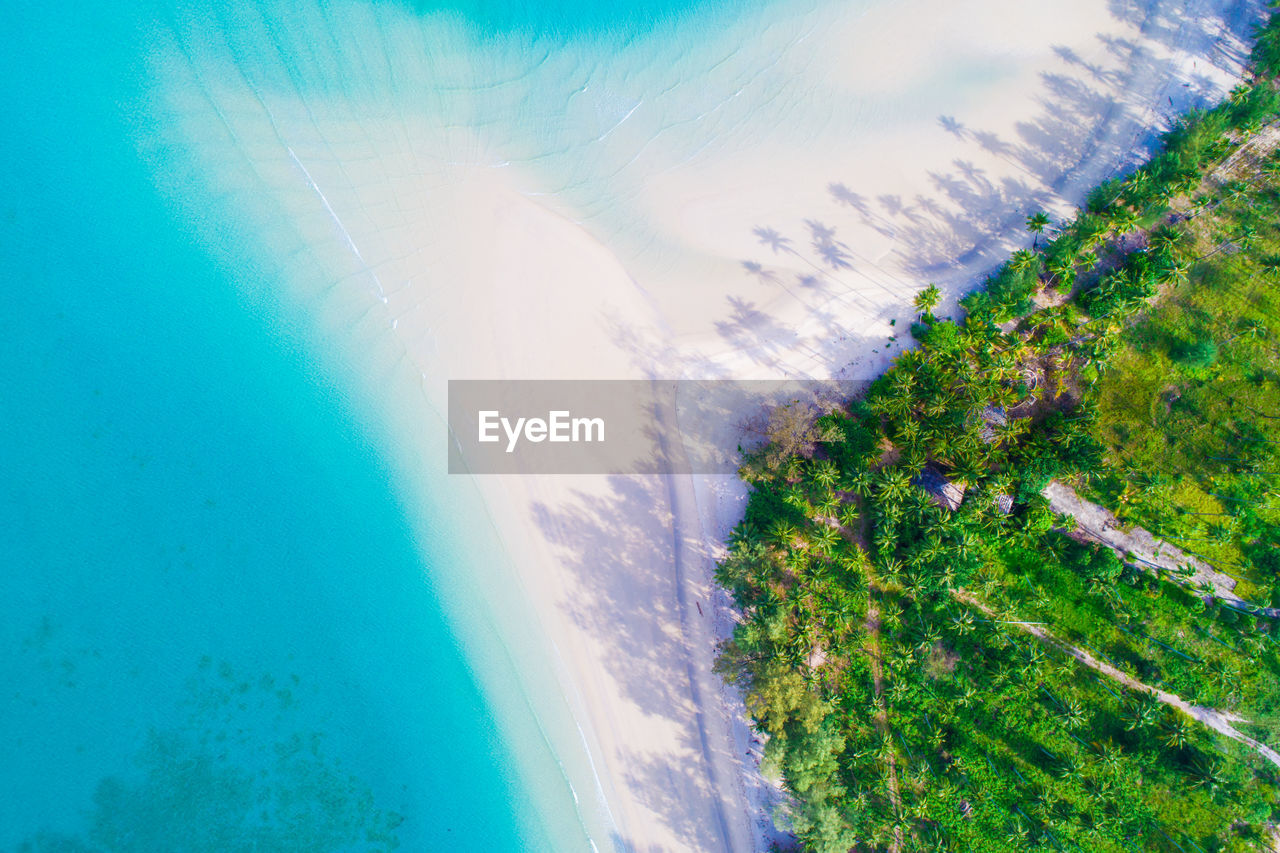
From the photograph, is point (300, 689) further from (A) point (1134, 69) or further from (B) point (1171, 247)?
(A) point (1134, 69)

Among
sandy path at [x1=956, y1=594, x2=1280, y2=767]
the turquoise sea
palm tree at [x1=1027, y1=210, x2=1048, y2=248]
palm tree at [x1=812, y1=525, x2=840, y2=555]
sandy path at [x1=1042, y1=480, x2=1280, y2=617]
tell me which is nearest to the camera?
palm tree at [x1=812, y1=525, x2=840, y2=555]

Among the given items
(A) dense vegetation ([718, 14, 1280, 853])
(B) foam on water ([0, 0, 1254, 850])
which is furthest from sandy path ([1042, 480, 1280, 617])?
(B) foam on water ([0, 0, 1254, 850])

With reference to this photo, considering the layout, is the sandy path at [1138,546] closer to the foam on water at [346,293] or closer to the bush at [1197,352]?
the bush at [1197,352]

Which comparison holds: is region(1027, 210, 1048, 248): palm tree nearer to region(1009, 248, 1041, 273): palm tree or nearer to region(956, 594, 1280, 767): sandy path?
region(1009, 248, 1041, 273): palm tree

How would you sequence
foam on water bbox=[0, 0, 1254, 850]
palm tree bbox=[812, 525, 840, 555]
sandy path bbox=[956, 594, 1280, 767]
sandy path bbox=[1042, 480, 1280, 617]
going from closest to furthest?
1. palm tree bbox=[812, 525, 840, 555]
2. sandy path bbox=[956, 594, 1280, 767]
3. sandy path bbox=[1042, 480, 1280, 617]
4. foam on water bbox=[0, 0, 1254, 850]

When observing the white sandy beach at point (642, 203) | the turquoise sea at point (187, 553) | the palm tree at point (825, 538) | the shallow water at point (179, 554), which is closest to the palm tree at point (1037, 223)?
the white sandy beach at point (642, 203)

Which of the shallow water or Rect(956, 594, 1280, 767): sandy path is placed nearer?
Rect(956, 594, 1280, 767): sandy path

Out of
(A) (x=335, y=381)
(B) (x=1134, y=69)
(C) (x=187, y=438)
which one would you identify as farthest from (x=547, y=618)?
(B) (x=1134, y=69)

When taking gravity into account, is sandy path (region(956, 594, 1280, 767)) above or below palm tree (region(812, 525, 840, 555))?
below
